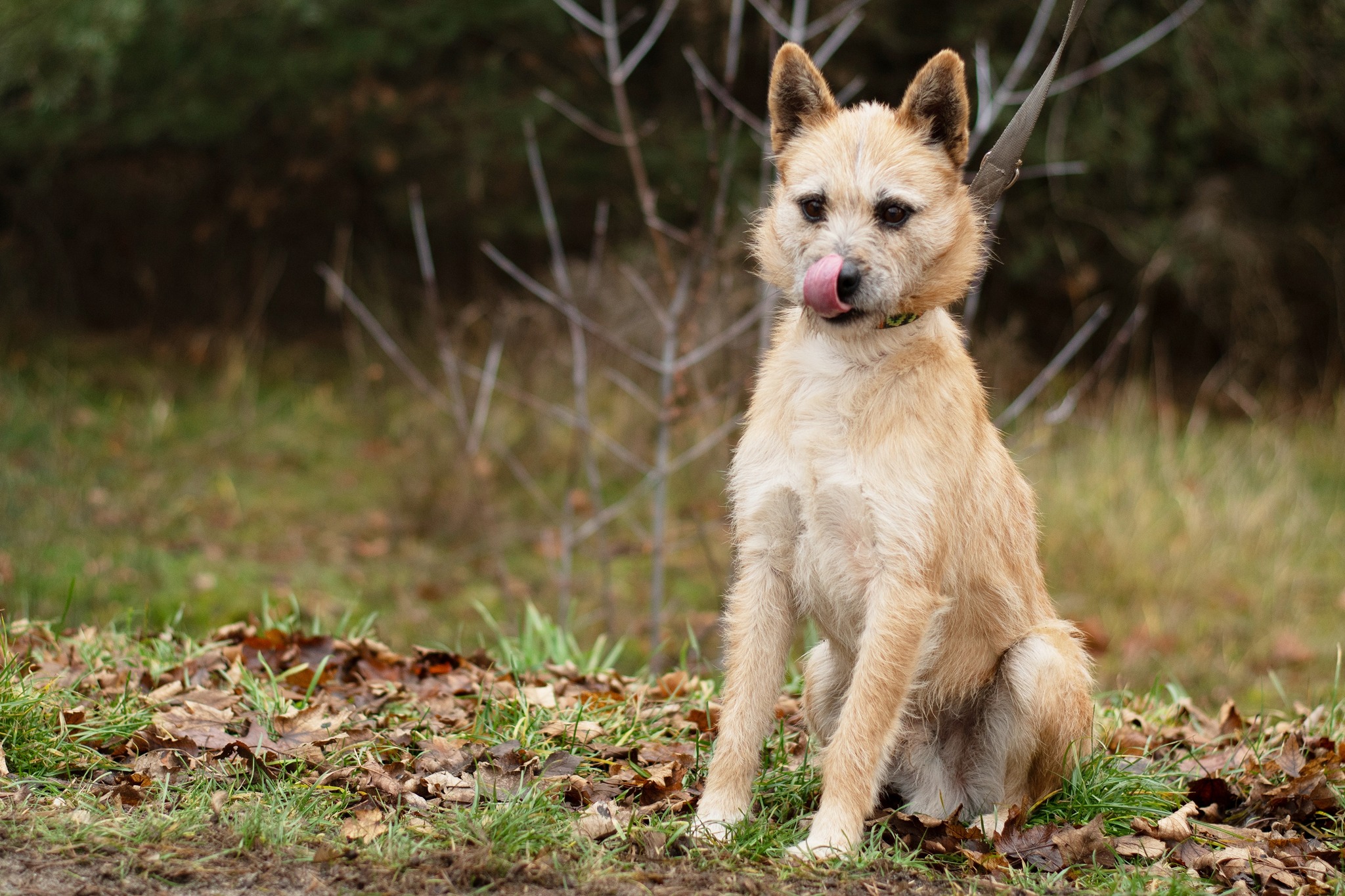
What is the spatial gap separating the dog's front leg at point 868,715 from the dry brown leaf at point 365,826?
3.25 ft

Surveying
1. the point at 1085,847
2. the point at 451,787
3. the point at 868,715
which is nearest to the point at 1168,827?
Result: the point at 1085,847

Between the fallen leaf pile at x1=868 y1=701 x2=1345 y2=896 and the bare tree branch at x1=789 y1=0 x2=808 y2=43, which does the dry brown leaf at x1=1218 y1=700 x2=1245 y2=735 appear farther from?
the bare tree branch at x1=789 y1=0 x2=808 y2=43

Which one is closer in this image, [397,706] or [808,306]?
[808,306]

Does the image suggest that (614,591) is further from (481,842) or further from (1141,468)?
(481,842)

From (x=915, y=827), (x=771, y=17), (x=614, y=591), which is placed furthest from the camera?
(x=614, y=591)

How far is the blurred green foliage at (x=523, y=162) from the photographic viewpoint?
9.90 metres

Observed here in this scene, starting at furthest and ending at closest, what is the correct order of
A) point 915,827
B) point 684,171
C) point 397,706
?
1. point 684,171
2. point 397,706
3. point 915,827

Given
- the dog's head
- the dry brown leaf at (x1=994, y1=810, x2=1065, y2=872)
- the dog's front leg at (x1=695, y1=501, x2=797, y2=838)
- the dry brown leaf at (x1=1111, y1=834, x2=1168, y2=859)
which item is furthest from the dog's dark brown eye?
the dry brown leaf at (x1=1111, y1=834, x2=1168, y2=859)

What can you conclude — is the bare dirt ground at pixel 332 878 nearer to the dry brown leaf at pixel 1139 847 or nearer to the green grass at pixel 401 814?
the green grass at pixel 401 814

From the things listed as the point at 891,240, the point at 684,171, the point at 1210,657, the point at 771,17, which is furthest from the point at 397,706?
the point at 684,171

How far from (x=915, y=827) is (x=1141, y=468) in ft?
19.7

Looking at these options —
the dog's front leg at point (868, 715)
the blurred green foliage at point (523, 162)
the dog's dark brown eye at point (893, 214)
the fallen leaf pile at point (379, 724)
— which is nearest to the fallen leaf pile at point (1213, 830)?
the dog's front leg at point (868, 715)

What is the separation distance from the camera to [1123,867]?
2.98 m

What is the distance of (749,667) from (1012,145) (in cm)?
149
